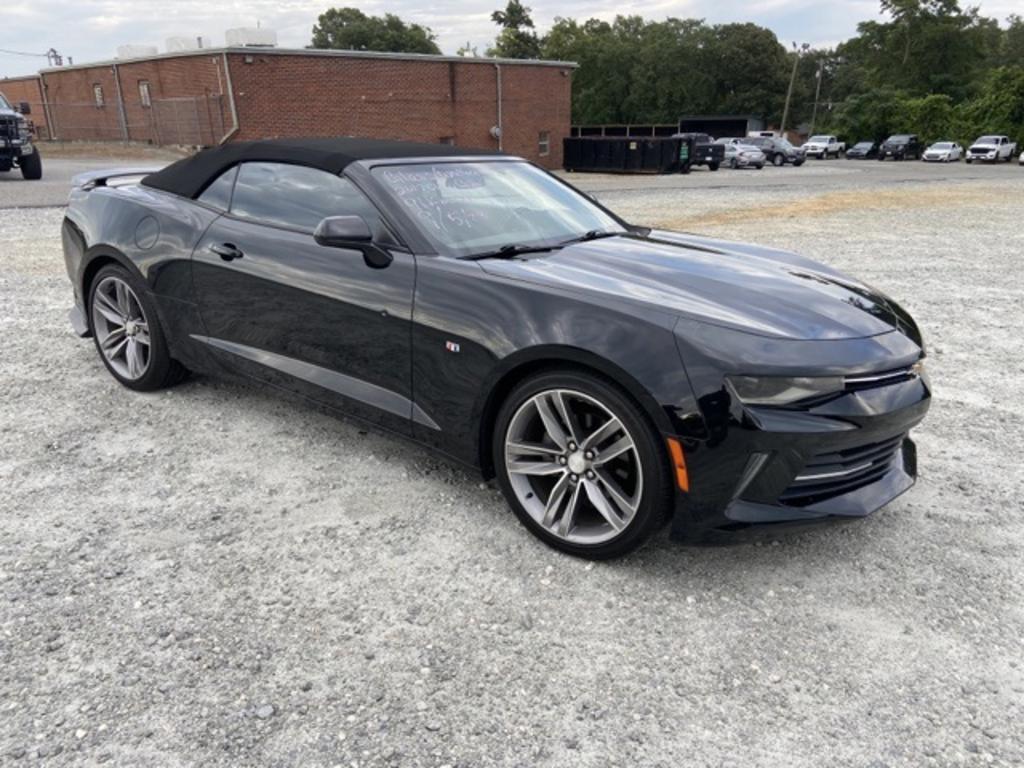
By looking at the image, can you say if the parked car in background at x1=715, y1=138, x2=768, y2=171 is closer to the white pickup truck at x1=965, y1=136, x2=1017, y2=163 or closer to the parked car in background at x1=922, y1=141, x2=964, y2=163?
the parked car in background at x1=922, y1=141, x2=964, y2=163

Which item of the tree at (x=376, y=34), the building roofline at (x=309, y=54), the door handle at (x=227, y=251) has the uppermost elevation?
the tree at (x=376, y=34)

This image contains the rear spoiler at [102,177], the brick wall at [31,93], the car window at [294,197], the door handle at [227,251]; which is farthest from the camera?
the brick wall at [31,93]

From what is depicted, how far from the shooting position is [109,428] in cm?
405

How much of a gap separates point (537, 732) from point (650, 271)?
72.5 inches

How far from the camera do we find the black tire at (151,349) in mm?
4234

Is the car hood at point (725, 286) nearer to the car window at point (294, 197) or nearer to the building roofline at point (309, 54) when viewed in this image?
the car window at point (294, 197)

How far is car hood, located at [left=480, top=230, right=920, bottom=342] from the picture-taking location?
2.71 meters

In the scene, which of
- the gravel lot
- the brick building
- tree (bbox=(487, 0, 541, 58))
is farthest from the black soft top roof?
tree (bbox=(487, 0, 541, 58))

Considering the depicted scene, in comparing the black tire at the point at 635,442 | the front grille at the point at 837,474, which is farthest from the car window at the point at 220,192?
the front grille at the point at 837,474

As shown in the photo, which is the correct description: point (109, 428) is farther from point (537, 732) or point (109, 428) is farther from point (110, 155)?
point (110, 155)

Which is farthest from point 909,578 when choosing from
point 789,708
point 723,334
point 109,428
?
point 109,428

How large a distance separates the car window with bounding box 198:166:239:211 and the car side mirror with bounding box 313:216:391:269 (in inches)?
41.9

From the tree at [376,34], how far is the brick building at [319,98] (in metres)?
49.9

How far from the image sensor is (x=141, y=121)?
32.8 meters
